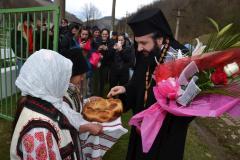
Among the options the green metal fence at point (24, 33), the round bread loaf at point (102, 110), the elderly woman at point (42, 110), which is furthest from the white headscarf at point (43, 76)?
the green metal fence at point (24, 33)

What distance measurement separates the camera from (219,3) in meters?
53.1

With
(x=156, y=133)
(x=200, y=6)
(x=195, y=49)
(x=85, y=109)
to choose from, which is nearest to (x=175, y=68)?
(x=195, y=49)

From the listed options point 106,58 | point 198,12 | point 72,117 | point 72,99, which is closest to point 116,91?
point 72,99

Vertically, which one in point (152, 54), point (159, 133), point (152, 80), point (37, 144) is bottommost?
point (159, 133)

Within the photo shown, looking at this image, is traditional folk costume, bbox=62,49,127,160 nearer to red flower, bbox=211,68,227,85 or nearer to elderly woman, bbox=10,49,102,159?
elderly woman, bbox=10,49,102,159

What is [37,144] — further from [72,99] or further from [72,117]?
[72,99]

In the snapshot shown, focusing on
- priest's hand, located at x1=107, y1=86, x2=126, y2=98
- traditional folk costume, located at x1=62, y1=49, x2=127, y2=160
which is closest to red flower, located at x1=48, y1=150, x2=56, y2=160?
traditional folk costume, located at x1=62, y1=49, x2=127, y2=160

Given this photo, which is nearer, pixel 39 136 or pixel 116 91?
pixel 39 136

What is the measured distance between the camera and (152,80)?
112 inches

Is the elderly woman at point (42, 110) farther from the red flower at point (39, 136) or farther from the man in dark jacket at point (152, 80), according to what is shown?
the man in dark jacket at point (152, 80)

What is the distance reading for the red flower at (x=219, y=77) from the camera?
2303 mm

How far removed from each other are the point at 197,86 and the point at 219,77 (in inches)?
6.4

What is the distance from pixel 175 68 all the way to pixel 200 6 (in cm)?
5977

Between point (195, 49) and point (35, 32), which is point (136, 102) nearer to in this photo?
point (195, 49)
